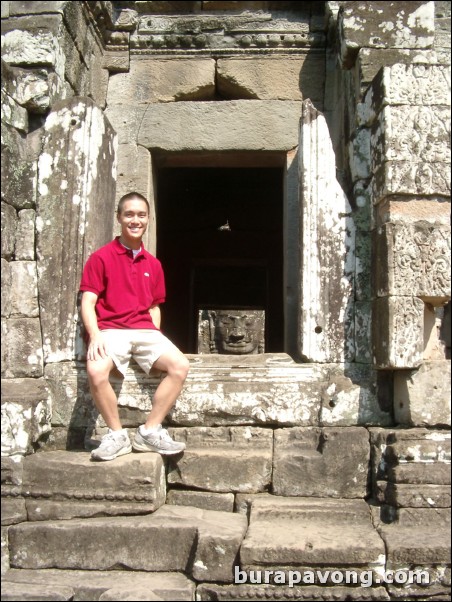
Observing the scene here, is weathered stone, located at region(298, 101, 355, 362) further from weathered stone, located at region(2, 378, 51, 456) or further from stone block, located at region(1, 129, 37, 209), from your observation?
stone block, located at region(1, 129, 37, 209)

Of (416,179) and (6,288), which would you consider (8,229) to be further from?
(416,179)

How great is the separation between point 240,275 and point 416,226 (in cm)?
735

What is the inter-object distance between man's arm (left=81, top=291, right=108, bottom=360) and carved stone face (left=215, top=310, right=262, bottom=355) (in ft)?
16.7

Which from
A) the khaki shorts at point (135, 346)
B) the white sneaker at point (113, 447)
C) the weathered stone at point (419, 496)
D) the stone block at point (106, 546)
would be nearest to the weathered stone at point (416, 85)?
the khaki shorts at point (135, 346)

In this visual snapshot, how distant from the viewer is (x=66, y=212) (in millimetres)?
4375

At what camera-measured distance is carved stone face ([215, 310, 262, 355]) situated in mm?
9023

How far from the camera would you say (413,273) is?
3938 mm

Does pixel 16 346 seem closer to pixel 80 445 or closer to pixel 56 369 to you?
pixel 56 369

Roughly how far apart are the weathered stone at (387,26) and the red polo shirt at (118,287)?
2189mm

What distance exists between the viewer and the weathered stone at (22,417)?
378 centimetres

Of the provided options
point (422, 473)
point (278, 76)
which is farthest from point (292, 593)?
point (278, 76)

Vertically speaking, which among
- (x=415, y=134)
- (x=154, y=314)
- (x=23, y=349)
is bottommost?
(x=23, y=349)

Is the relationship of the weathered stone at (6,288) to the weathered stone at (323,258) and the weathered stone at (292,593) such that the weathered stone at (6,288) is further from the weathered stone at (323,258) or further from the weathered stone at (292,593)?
the weathered stone at (292,593)

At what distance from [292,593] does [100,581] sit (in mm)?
926
